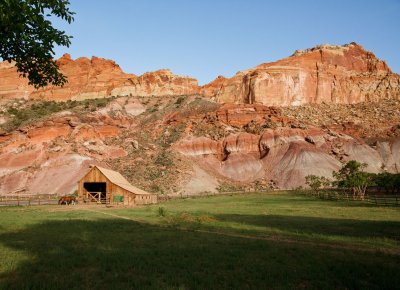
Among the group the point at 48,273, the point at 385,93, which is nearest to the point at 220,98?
the point at 385,93

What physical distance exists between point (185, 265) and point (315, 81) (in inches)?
5547

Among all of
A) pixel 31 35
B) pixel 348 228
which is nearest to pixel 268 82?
pixel 348 228

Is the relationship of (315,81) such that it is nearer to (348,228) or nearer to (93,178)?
(93,178)

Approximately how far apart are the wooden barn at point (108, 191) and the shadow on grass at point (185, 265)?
115 ft

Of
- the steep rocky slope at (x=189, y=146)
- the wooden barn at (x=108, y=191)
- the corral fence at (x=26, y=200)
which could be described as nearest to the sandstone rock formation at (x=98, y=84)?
the steep rocky slope at (x=189, y=146)

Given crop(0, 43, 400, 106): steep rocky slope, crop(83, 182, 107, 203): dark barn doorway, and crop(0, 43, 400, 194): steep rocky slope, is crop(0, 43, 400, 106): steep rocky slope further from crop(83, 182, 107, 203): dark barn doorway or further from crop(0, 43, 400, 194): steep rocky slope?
crop(83, 182, 107, 203): dark barn doorway

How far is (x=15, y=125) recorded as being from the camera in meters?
106

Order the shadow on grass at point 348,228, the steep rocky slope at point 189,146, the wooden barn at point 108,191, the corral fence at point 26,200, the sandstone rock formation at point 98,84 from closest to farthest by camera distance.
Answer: the shadow on grass at point 348,228
the corral fence at point 26,200
the wooden barn at point 108,191
the steep rocky slope at point 189,146
the sandstone rock formation at point 98,84

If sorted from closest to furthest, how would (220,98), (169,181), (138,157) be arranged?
(169,181) < (138,157) < (220,98)

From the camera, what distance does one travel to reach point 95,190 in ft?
199

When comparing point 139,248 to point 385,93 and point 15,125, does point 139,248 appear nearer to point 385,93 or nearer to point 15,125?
point 15,125

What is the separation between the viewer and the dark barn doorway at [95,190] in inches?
2235

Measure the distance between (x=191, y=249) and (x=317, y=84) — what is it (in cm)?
13800

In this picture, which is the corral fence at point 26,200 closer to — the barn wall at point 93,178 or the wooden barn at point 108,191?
the barn wall at point 93,178
